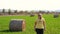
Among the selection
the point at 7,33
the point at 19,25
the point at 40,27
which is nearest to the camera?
the point at 40,27

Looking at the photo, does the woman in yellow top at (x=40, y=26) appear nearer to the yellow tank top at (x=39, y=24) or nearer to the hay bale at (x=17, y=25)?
the yellow tank top at (x=39, y=24)

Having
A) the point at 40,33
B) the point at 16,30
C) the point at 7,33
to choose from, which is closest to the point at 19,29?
the point at 16,30

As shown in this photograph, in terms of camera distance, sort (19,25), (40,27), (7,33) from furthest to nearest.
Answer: (19,25)
(7,33)
(40,27)

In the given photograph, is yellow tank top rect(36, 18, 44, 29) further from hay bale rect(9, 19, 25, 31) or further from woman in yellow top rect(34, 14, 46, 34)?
hay bale rect(9, 19, 25, 31)

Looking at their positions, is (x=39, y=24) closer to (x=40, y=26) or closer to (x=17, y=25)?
(x=40, y=26)

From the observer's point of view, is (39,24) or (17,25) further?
(17,25)

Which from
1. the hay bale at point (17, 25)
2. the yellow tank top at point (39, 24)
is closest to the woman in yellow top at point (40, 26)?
the yellow tank top at point (39, 24)

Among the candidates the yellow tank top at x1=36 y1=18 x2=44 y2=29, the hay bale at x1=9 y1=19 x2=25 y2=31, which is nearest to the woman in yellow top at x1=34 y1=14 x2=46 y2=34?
the yellow tank top at x1=36 y1=18 x2=44 y2=29

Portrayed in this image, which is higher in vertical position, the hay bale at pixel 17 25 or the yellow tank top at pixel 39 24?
the yellow tank top at pixel 39 24

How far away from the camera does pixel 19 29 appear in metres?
21.9

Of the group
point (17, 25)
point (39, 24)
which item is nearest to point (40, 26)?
point (39, 24)

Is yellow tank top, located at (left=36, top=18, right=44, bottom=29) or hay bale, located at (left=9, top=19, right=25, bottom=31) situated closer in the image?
yellow tank top, located at (left=36, top=18, right=44, bottom=29)

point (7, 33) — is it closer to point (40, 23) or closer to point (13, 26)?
point (13, 26)

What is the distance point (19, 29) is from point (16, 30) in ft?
0.91
